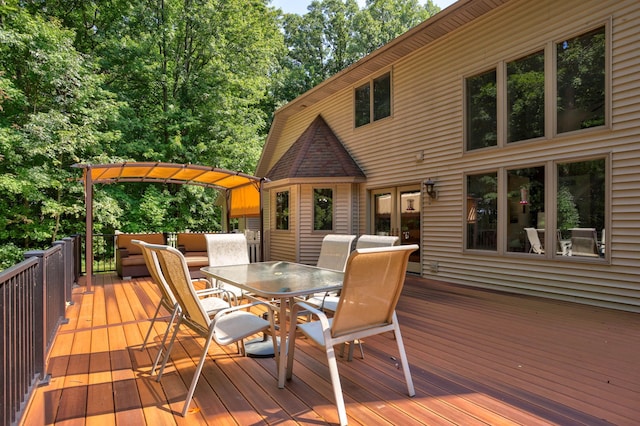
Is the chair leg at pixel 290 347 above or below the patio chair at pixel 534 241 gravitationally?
below

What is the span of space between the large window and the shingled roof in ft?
11.1

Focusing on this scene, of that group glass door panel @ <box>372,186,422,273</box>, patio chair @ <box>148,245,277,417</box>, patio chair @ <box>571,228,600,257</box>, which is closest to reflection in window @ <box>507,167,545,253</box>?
patio chair @ <box>571,228,600,257</box>

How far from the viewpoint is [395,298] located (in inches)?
96.4

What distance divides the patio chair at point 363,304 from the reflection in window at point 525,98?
494 cm

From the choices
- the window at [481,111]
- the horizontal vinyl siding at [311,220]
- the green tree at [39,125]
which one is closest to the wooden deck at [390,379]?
the window at [481,111]

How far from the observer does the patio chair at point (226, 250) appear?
4273 millimetres

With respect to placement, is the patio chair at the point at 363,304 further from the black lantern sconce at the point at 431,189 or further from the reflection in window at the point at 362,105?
the reflection in window at the point at 362,105

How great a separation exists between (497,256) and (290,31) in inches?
817

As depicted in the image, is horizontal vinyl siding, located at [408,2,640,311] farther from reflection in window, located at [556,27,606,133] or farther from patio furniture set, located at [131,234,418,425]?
patio furniture set, located at [131,234,418,425]

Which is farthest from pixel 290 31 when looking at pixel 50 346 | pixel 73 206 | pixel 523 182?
pixel 50 346

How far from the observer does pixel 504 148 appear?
625 cm

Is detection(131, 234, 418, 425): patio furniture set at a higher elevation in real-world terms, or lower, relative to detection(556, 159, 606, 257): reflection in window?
lower

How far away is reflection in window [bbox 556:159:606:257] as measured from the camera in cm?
509

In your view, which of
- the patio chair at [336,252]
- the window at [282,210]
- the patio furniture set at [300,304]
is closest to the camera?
the patio furniture set at [300,304]
